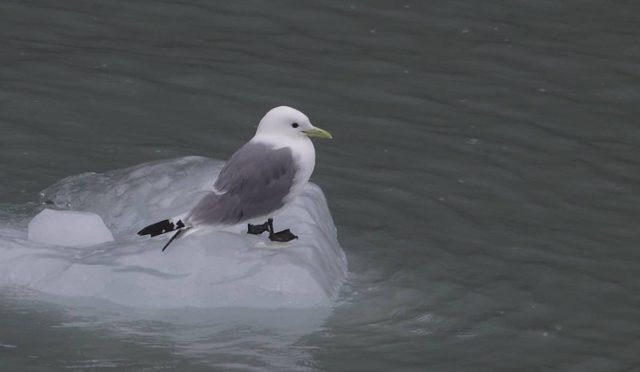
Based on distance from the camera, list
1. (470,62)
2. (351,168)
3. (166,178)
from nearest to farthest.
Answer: (166,178)
(351,168)
(470,62)

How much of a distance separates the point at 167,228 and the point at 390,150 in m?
3.27

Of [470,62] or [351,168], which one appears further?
[470,62]

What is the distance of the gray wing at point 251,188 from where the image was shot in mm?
8586

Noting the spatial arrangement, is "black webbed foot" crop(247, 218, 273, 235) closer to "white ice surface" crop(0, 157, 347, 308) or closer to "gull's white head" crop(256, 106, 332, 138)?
"white ice surface" crop(0, 157, 347, 308)

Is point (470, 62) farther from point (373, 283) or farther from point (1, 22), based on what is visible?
point (373, 283)

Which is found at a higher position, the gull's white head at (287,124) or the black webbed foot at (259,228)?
the gull's white head at (287,124)

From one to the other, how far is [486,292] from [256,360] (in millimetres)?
1723

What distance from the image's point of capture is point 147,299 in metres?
8.55

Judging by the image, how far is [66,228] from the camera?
9.02 metres

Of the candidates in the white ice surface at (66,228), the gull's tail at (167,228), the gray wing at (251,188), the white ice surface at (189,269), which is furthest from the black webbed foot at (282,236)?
the white ice surface at (66,228)

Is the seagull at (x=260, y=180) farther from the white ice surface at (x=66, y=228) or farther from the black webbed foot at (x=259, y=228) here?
the white ice surface at (x=66, y=228)

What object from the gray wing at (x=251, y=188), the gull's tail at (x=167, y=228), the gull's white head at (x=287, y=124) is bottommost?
the gull's tail at (x=167, y=228)

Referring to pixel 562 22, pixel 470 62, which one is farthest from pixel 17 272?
pixel 562 22

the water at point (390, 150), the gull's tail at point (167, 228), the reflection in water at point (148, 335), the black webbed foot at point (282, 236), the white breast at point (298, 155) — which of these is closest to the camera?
the reflection in water at point (148, 335)
